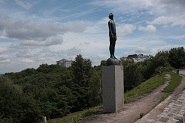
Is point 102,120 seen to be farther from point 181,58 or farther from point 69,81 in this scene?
point 181,58

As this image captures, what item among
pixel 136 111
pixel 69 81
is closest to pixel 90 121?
pixel 136 111

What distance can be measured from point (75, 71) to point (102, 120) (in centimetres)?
4997

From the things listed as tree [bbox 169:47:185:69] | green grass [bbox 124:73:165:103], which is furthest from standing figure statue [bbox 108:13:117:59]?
tree [bbox 169:47:185:69]

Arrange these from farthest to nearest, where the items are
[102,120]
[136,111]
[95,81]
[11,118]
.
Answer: [95,81] → [11,118] → [136,111] → [102,120]

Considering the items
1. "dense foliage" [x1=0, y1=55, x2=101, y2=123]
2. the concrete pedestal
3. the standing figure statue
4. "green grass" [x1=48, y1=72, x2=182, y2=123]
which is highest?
the standing figure statue

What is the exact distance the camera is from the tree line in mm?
42062

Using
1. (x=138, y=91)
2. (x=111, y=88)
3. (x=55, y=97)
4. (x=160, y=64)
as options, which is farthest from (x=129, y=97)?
(x=160, y=64)

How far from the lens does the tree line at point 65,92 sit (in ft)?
138

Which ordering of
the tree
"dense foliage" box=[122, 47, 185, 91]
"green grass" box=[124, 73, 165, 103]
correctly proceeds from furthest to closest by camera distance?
the tree, "dense foliage" box=[122, 47, 185, 91], "green grass" box=[124, 73, 165, 103]

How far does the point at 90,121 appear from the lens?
1080cm

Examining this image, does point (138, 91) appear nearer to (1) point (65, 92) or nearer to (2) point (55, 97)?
(2) point (55, 97)

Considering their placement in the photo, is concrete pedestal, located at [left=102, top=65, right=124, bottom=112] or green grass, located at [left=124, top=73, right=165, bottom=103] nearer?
concrete pedestal, located at [left=102, top=65, right=124, bottom=112]

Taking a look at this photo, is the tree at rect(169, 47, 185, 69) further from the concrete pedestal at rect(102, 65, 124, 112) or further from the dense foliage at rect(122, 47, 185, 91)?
the concrete pedestal at rect(102, 65, 124, 112)

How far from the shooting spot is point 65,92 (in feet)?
171
